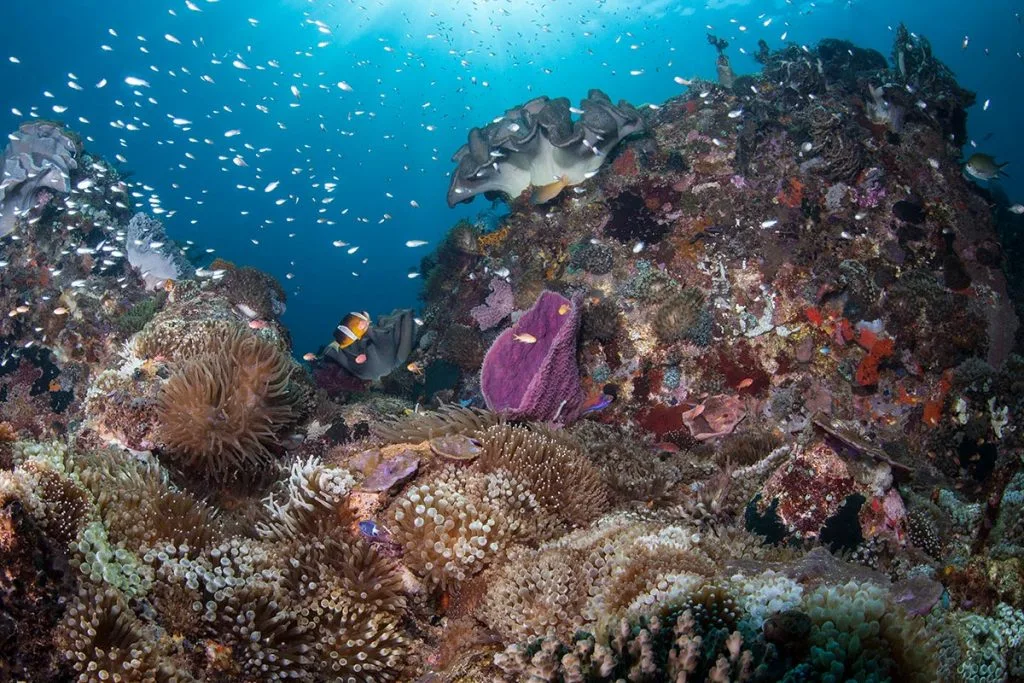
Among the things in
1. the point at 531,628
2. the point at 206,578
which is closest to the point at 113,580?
the point at 206,578

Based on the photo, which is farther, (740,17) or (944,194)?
(740,17)

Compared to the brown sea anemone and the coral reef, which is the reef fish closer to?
the brown sea anemone

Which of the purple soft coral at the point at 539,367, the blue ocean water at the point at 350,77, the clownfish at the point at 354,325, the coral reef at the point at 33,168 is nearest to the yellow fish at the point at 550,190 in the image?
the purple soft coral at the point at 539,367

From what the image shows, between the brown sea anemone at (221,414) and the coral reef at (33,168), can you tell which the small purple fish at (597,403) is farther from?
the coral reef at (33,168)

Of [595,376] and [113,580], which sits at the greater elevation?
[595,376]

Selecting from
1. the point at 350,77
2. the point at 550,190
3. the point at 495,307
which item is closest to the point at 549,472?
the point at 495,307

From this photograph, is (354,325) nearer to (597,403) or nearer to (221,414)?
(221,414)

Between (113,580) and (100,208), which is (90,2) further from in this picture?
(113,580)

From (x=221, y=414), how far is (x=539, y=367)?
10.8 ft

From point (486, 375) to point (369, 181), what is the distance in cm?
12622

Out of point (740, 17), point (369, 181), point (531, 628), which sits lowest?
point (531, 628)

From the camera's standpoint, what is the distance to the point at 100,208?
12047 mm

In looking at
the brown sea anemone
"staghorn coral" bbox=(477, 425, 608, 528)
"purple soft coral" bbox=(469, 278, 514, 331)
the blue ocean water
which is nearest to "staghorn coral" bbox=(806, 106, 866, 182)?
"purple soft coral" bbox=(469, 278, 514, 331)

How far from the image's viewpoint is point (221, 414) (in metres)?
4.66
